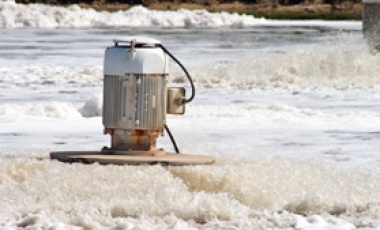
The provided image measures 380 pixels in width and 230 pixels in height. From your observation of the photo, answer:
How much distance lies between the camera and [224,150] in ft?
26.8

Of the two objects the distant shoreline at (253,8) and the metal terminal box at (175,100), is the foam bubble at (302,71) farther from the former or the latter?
the distant shoreline at (253,8)

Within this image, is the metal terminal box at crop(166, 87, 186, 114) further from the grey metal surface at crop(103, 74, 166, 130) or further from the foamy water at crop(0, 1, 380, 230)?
the foamy water at crop(0, 1, 380, 230)

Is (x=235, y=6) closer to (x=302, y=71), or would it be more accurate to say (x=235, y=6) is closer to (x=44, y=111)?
(x=302, y=71)

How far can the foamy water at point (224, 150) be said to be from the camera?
5664mm

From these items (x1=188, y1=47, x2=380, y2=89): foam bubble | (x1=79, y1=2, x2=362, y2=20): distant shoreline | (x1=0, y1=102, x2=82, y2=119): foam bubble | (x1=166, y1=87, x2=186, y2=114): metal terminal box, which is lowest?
(x1=79, y1=2, x2=362, y2=20): distant shoreline

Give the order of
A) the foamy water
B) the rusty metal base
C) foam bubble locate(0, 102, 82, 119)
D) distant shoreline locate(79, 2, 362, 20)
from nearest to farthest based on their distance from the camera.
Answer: the foamy water < the rusty metal base < foam bubble locate(0, 102, 82, 119) < distant shoreline locate(79, 2, 362, 20)

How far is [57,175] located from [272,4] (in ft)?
223

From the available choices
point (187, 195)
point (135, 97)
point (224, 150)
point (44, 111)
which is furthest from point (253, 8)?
point (187, 195)

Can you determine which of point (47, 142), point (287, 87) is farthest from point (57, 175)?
point (287, 87)

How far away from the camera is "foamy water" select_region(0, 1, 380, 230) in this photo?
18.6 feet

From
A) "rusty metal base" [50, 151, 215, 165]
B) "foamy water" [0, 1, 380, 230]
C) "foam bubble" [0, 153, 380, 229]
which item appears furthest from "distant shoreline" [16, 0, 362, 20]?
"foam bubble" [0, 153, 380, 229]

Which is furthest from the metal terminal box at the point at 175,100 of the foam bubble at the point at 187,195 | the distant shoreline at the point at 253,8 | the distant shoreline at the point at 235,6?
the distant shoreline at the point at 235,6

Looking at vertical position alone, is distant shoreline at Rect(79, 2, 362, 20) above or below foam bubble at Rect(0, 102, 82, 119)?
below

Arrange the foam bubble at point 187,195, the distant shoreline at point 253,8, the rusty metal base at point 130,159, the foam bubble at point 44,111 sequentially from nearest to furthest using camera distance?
the foam bubble at point 187,195
the rusty metal base at point 130,159
the foam bubble at point 44,111
the distant shoreline at point 253,8
